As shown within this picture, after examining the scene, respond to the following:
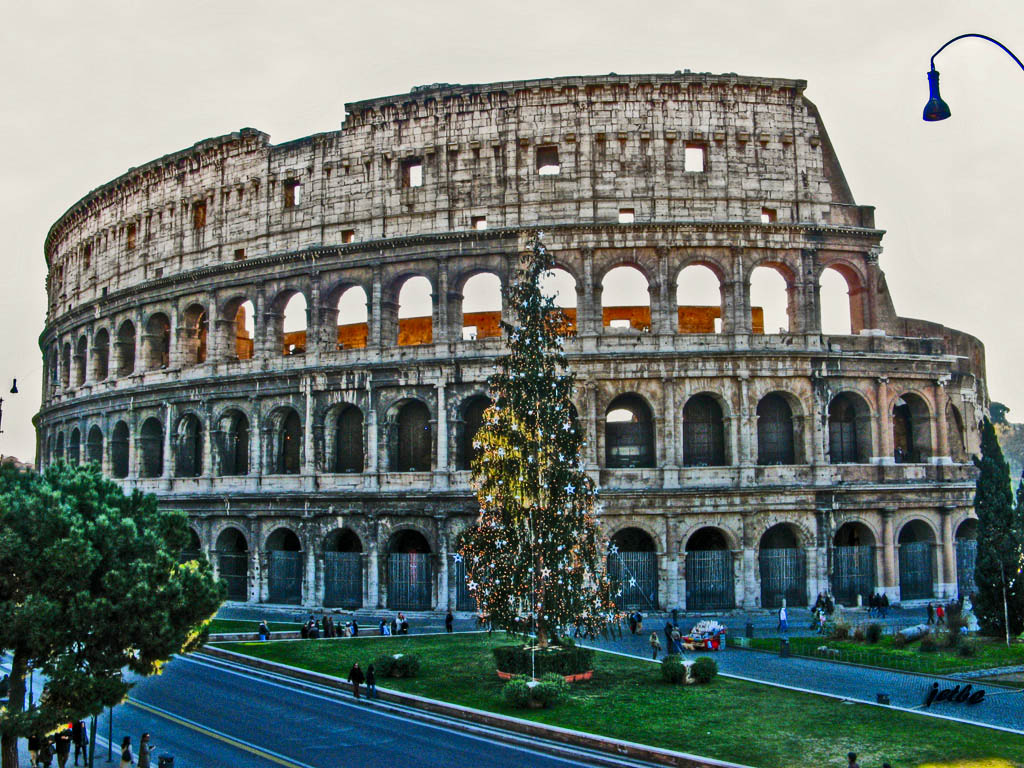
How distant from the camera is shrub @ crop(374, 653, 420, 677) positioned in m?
21.9

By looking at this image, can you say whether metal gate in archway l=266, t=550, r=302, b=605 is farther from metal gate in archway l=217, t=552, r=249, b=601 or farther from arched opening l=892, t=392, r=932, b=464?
arched opening l=892, t=392, r=932, b=464

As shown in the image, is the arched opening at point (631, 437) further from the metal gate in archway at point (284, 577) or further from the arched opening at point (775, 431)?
the metal gate in archway at point (284, 577)

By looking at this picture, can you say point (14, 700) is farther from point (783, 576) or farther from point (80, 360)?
point (80, 360)

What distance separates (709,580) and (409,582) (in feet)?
36.2

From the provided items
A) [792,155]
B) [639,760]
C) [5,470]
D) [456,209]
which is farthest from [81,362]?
[639,760]

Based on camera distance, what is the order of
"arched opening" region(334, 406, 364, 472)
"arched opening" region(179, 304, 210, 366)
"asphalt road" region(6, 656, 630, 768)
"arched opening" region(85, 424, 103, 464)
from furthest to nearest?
"arched opening" region(85, 424, 103, 464) < "arched opening" region(179, 304, 210, 366) < "arched opening" region(334, 406, 364, 472) < "asphalt road" region(6, 656, 630, 768)

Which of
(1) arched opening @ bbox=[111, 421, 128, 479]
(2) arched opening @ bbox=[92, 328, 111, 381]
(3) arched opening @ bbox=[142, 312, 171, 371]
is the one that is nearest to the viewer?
(3) arched opening @ bbox=[142, 312, 171, 371]

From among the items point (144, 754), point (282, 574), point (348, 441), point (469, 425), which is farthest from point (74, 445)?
point (144, 754)

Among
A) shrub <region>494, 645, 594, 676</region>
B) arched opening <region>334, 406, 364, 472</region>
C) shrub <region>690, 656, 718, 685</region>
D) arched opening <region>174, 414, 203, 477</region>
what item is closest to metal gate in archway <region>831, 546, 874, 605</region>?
shrub <region>690, 656, 718, 685</region>

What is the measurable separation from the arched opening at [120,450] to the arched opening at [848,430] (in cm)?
3171

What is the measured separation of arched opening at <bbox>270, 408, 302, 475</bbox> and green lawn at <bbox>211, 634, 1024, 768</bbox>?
44.1 feet

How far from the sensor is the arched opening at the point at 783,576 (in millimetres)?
31688

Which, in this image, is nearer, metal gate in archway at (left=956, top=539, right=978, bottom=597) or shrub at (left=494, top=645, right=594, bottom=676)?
shrub at (left=494, top=645, right=594, bottom=676)

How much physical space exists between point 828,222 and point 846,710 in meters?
21.0
